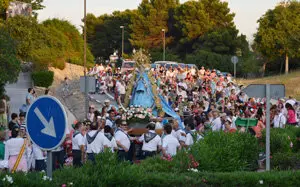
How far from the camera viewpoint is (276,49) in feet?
220

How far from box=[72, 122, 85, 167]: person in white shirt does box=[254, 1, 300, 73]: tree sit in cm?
5356

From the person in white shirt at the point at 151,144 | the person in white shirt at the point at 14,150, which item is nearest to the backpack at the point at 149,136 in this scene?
the person in white shirt at the point at 151,144

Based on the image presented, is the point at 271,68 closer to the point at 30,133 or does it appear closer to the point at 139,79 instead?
the point at 139,79

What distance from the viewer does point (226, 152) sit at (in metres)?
12.3

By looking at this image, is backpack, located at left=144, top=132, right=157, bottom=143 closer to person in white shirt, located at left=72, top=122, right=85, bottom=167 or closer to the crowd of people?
the crowd of people

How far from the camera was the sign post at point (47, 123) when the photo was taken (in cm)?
690

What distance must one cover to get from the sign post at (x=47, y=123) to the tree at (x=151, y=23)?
69.1 meters

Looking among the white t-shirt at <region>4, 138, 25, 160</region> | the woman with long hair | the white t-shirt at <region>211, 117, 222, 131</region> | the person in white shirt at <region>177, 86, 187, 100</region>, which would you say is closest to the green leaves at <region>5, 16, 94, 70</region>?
the person in white shirt at <region>177, 86, 187, 100</region>

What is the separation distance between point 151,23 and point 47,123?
7129cm

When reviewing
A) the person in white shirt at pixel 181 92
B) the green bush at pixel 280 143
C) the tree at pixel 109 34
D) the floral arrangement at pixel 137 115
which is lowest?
the green bush at pixel 280 143

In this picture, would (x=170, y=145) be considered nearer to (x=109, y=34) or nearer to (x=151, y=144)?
(x=151, y=144)

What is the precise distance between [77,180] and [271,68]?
66.7 meters

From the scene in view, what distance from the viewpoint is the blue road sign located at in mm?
6906

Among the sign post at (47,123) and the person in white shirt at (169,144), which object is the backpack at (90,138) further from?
the sign post at (47,123)
